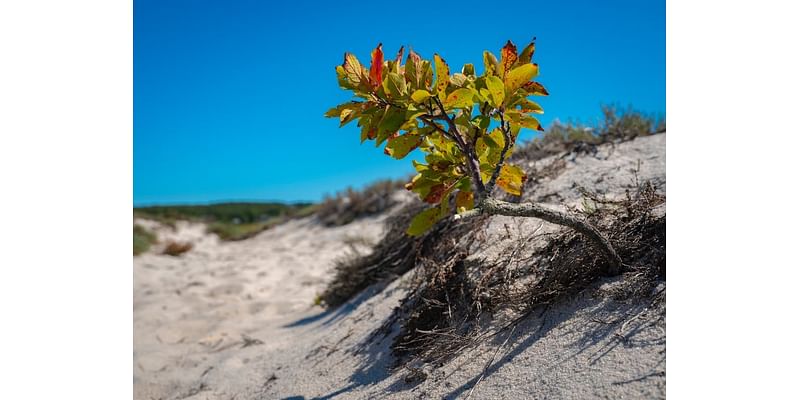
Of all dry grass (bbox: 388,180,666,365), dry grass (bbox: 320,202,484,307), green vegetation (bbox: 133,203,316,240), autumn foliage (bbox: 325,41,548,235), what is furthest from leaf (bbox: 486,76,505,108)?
green vegetation (bbox: 133,203,316,240)

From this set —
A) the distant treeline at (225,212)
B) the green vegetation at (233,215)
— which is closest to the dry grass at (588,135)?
the green vegetation at (233,215)

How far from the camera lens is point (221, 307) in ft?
15.8

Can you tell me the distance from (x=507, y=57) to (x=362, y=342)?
170 cm

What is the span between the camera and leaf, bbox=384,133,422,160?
5.21 feet

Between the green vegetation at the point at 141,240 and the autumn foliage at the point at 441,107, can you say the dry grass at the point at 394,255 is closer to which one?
the autumn foliage at the point at 441,107

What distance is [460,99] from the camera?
4.83ft

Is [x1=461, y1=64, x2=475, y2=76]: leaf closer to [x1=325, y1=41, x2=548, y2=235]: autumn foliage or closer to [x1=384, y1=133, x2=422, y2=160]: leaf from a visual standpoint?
[x1=325, y1=41, x2=548, y2=235]: autumn foliage

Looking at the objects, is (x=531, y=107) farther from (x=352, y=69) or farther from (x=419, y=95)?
(x=352, y=69)

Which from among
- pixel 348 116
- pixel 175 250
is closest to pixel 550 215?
pixel 348 116

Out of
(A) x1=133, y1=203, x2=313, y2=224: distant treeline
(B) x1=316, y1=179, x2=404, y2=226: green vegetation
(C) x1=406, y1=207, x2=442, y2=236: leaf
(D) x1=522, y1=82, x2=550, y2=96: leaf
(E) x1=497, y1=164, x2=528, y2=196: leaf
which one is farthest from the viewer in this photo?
(A) x1=133, y1=203, x2=313, y2=224: distant treeline

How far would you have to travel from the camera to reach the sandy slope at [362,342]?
5.08 feet
